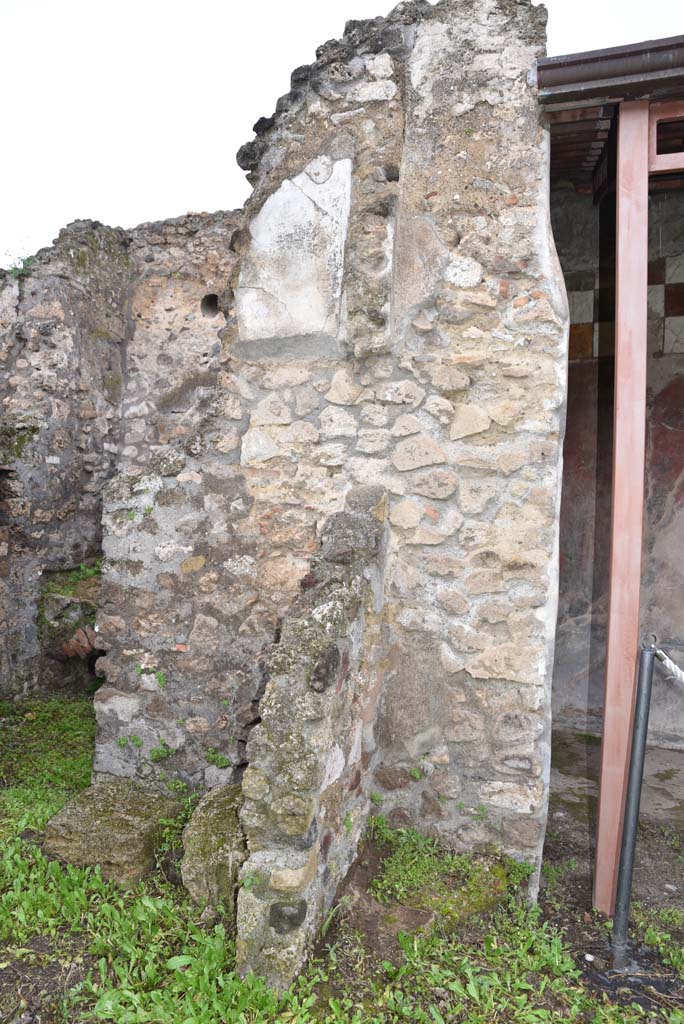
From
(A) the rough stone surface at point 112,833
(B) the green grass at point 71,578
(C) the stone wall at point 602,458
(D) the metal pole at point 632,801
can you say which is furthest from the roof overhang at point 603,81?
(B) the green grass at point 71,578

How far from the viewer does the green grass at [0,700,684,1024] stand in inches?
89.4

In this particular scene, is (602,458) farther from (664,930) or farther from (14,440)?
(14,440)

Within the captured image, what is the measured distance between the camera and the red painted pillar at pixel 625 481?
296 centimetres

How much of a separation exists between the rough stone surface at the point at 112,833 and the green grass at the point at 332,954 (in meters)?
0.05

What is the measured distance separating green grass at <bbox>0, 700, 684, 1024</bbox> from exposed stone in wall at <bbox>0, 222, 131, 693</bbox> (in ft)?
8.12

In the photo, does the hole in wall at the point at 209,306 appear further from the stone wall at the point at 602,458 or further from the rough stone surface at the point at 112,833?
the rough stone surface at the point at 112,833

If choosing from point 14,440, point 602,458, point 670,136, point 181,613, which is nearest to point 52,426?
point 14,440

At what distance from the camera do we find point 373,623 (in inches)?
123

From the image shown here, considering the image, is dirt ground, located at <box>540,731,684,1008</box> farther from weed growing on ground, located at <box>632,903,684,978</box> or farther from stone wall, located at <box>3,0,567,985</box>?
stone wall, located at <box>3,0,567,985</box>

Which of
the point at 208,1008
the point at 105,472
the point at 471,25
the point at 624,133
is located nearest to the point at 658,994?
the point at 208,1008

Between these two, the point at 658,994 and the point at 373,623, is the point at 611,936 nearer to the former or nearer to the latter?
the point at 658,994

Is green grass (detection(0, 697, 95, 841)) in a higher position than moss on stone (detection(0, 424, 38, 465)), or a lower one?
lower

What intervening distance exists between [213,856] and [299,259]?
268 centimetres

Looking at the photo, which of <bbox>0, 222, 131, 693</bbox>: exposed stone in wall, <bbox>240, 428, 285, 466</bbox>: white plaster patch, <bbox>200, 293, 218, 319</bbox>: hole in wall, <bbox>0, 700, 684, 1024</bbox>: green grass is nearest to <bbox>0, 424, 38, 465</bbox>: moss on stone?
<bbox>0, 222, 131, 693</bbox>: exposed stone in wall
